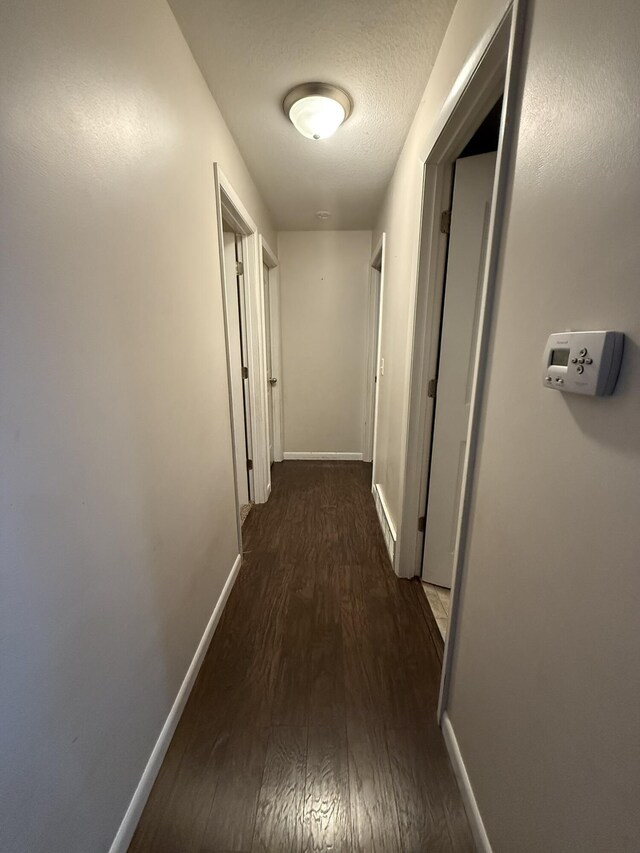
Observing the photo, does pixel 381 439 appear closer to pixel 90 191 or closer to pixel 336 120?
pixel 336 120

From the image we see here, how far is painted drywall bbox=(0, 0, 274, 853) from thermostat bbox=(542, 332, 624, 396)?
0.96 metres

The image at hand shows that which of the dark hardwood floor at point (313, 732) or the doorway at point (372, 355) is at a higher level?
the doorway at point (372, 355)

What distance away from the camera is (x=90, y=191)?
75 centimetres

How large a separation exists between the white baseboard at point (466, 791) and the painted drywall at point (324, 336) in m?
2.77

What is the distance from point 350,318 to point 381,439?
149cm

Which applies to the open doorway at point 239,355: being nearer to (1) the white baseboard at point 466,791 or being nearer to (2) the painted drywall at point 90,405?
(2) the painted drywall at point 90,405

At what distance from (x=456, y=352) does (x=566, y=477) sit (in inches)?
43.5

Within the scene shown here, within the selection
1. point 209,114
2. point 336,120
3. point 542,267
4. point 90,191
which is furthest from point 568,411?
point 209,114

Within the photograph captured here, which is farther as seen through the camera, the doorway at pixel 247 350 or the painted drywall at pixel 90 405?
the doorway at pixel 247 350

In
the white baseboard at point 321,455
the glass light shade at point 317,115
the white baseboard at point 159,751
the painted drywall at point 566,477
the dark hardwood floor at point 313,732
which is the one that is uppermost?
the glass light shade at point 317,115

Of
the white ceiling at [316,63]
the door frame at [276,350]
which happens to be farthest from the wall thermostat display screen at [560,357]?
the door frame at [276,350]

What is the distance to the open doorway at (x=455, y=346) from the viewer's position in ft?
4.63

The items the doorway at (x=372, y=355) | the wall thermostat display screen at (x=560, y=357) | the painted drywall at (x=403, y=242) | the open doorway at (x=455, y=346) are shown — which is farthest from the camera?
the doorway at (x=372, y=355)

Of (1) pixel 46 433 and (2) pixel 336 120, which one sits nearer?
(1) pixel 46 433
